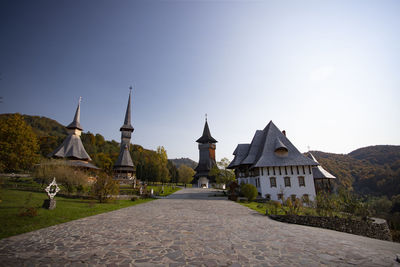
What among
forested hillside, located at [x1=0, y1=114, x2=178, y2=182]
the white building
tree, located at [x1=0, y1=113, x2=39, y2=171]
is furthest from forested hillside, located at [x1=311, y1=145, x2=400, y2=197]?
tree, located at [x1=0, y1=113, x2=39, y2=171]

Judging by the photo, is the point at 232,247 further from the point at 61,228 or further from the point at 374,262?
the point at 61,228

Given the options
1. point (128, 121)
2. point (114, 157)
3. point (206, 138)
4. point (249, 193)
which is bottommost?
point (249, 193)

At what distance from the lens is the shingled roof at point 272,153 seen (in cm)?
2488

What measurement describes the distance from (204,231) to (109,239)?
136 inches

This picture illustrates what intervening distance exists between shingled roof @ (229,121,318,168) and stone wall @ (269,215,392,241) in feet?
34.0

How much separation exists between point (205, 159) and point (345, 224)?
142ft

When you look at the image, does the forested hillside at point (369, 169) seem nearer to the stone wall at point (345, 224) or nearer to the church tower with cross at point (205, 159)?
the church tower with cross at point (205, 159)

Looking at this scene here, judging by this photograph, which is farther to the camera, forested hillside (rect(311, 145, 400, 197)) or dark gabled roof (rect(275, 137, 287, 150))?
forested hillside (rect(311, 145, 400, 197))

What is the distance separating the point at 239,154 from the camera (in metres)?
32.6

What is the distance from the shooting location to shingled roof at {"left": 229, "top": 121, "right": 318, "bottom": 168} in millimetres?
24875

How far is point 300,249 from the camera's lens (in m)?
5.39

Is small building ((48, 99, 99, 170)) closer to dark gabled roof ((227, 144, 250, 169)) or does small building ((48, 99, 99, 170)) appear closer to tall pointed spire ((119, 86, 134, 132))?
tall pointed spire ((119, 86, 134, 132))

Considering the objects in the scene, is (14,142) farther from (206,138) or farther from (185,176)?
(185,176)

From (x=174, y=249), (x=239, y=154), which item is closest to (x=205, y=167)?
(x=239, y=154)
